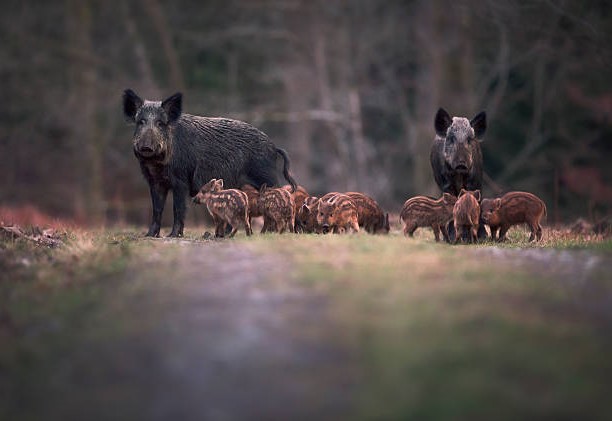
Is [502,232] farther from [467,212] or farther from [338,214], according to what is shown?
[338,214]

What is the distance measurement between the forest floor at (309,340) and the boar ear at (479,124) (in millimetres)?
4261

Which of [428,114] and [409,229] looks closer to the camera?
[409,229]

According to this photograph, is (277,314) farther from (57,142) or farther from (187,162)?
(57,142)

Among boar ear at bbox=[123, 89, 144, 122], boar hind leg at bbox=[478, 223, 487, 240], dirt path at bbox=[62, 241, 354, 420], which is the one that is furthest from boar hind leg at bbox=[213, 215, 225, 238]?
dirt path at bbox=[62, 241, 354, 420]

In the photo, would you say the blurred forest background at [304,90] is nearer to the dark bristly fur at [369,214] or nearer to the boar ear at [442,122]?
the boar ear at [442,122]

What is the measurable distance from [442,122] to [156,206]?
4.05 meters

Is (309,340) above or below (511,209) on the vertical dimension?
below

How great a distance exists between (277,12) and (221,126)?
18086 millimetres

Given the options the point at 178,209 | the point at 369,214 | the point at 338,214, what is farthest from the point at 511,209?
the point at 178,209

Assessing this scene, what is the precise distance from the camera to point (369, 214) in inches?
452

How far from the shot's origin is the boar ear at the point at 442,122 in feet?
39.7

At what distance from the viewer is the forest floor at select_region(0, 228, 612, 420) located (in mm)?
5184

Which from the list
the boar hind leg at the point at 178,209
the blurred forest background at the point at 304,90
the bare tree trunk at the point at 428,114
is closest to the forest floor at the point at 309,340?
the boar hind leg at the point at 178,209

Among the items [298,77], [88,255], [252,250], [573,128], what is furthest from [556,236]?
[298,77]
